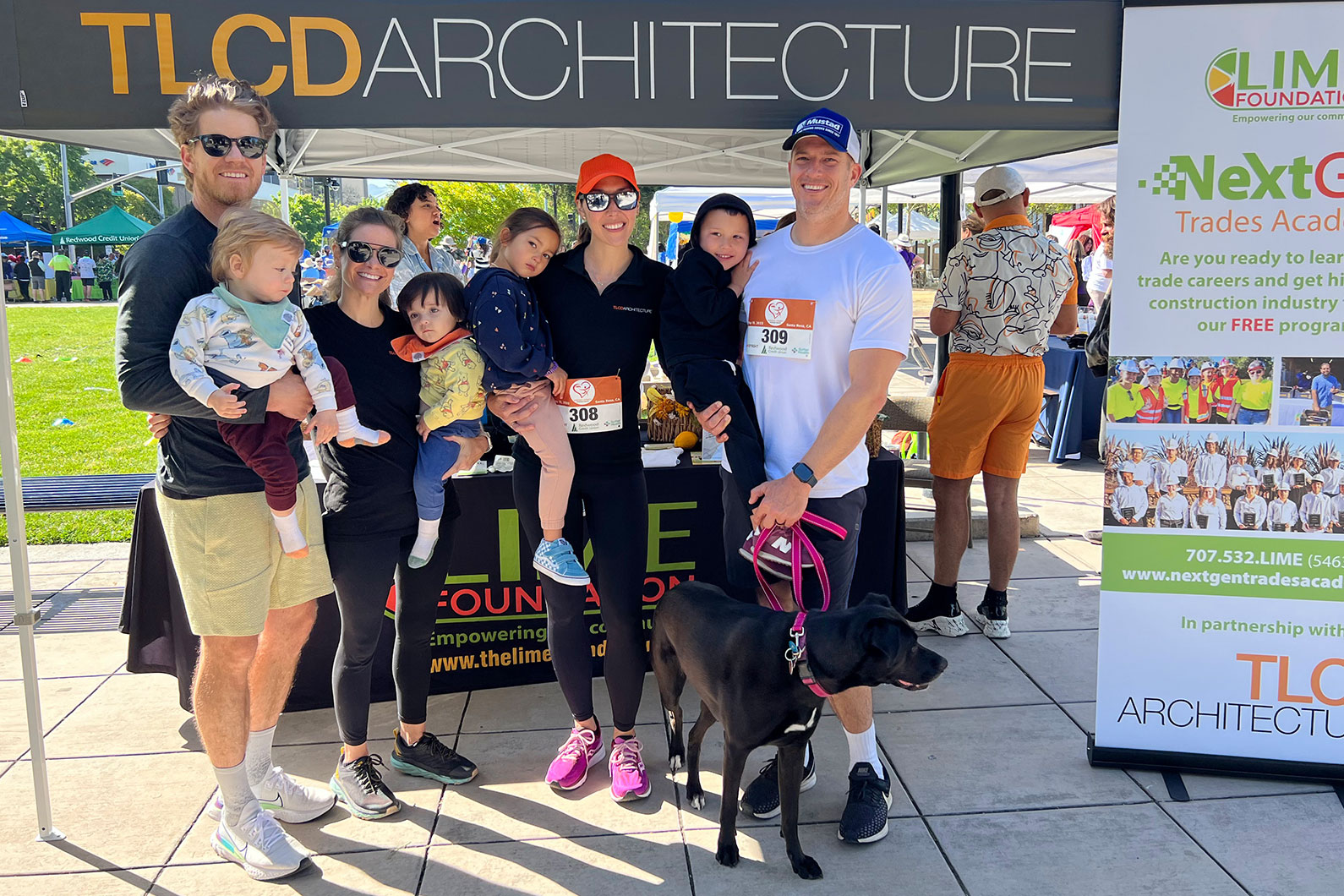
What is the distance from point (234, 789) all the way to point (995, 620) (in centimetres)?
323

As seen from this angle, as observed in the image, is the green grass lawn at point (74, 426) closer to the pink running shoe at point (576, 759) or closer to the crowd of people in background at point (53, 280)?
the pink running shoe at point (576, 759)

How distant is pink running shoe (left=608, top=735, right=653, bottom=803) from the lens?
3043mm

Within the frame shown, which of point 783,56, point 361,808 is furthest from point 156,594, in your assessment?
point 783,56

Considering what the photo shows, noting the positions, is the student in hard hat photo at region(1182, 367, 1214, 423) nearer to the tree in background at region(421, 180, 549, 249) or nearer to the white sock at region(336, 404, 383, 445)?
the white sock at region(336, 404, 383, 445)

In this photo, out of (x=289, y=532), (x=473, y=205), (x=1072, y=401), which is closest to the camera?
(x=289, y=532)

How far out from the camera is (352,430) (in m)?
2.62

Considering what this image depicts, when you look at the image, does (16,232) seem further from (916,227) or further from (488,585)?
(488,585)

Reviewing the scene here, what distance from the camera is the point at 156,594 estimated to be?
142 inches

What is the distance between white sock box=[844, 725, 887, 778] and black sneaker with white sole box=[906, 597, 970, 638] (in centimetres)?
153

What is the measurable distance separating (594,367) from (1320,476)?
231 cm

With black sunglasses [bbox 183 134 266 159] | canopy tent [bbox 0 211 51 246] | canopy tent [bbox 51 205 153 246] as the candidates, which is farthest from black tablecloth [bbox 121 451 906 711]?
canopy tent [bbox 0 211 51 246]

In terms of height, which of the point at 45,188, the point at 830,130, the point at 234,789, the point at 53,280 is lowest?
the point at 234,789

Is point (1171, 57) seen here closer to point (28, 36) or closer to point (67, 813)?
point (28, 36)

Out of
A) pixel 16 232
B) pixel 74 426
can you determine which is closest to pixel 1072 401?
pixel 74 426
